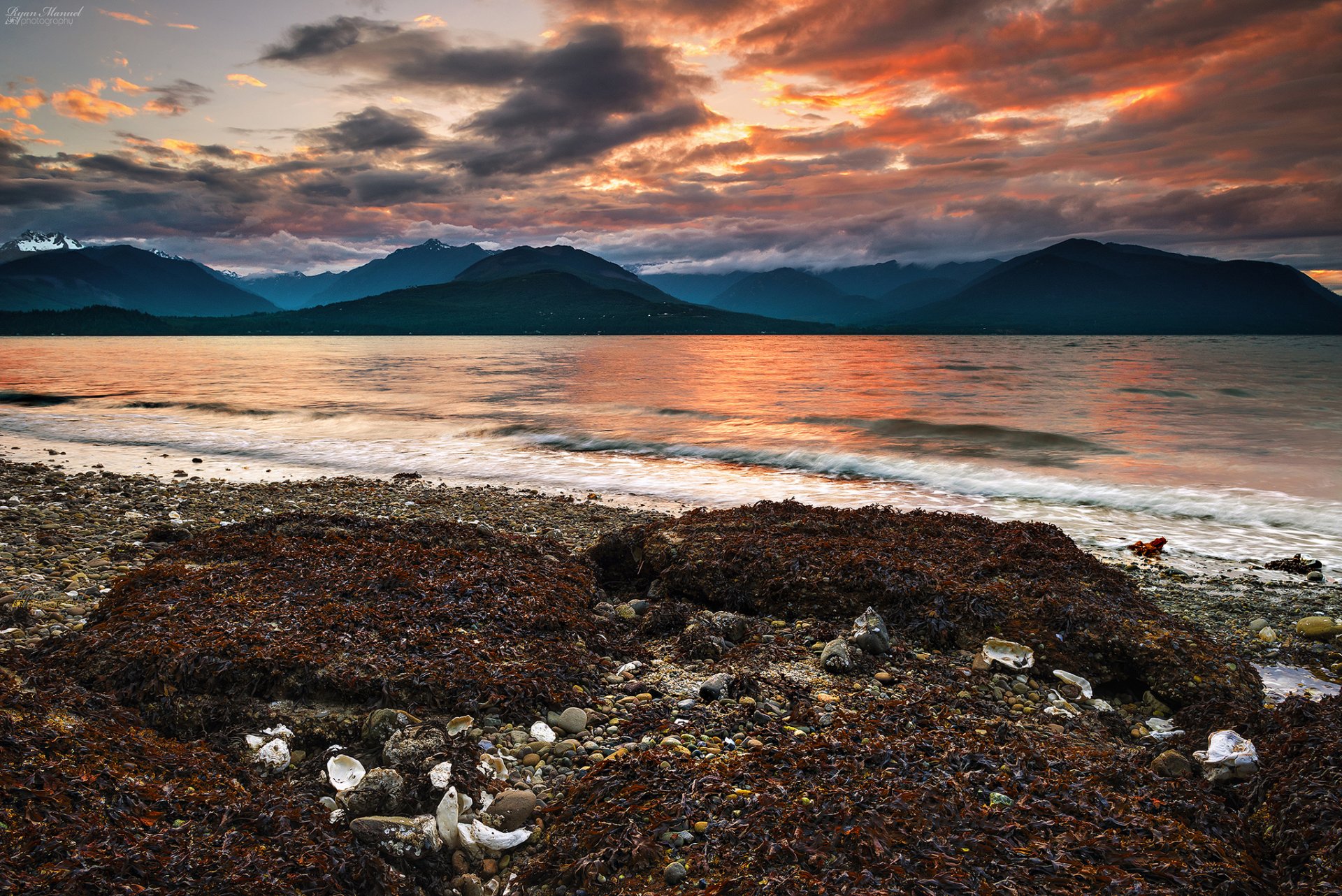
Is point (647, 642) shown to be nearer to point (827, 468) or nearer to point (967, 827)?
point (967, 827)

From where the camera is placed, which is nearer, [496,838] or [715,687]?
[496,838]

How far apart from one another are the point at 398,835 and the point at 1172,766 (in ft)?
13.7

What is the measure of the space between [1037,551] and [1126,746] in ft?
10.9

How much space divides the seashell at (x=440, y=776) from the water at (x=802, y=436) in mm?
10731

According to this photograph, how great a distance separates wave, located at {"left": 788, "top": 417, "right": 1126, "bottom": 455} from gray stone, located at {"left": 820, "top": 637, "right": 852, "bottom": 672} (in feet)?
64.5

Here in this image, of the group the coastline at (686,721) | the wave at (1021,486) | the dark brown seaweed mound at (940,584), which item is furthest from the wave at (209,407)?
the dark brown seaweed mound at (940,584)

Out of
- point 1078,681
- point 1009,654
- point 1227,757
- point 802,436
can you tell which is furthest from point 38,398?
point 1227,757

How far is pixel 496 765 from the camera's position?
396cm

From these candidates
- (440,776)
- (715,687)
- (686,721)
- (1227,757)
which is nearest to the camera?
(440,776)

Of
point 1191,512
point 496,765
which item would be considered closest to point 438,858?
point 496,765

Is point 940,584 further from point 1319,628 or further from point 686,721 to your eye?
point 1319,628

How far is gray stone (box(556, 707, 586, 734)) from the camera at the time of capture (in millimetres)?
4434

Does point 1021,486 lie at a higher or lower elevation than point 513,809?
lower

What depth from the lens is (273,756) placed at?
12.7 ft
